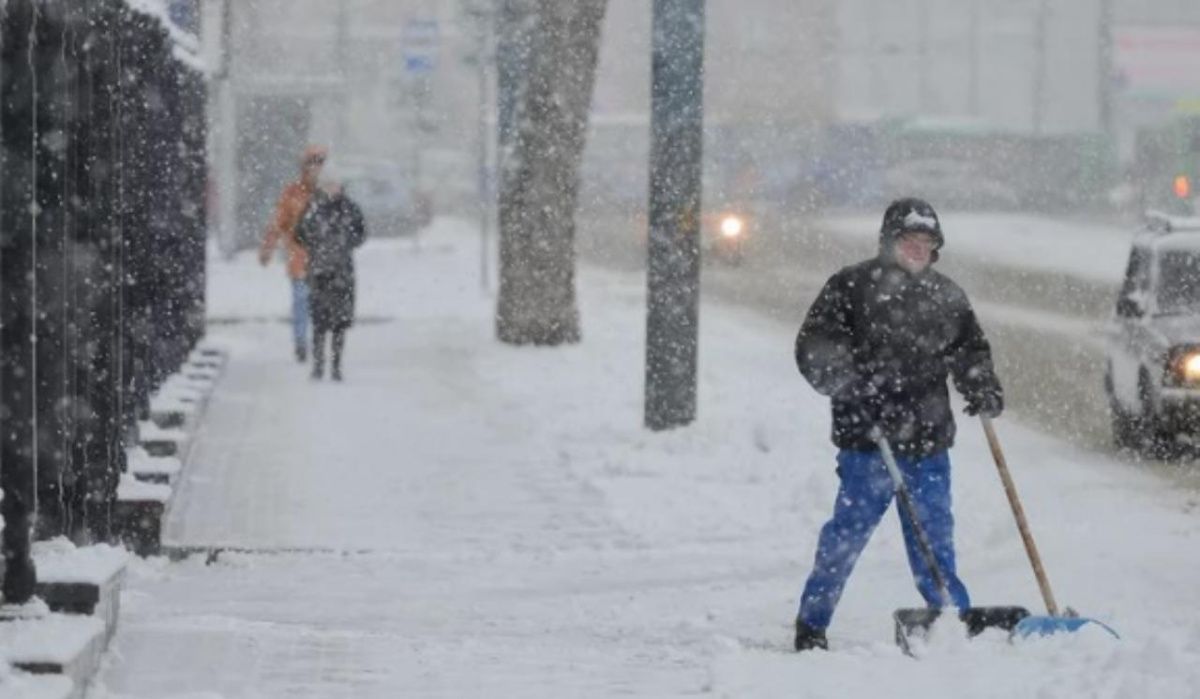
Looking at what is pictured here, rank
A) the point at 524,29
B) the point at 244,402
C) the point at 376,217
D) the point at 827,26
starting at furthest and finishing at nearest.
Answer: the point at 827,26 < the point at 376,217 < the point at 524,29 < the point at 244,402

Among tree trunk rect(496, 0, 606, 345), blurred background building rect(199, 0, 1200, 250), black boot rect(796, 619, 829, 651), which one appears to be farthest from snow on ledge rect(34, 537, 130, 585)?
blurred background building rect(199, 0, 1200, 250)

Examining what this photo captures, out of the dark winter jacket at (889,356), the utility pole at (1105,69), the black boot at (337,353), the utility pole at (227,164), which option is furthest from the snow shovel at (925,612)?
the utility pole at (1105,69)

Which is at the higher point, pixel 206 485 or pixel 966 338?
pixel 966 338

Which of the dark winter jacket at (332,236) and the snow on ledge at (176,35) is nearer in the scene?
the snow on ledge at (176,35)

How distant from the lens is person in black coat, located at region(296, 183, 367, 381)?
19.9m

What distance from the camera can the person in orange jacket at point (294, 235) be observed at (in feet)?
66.6

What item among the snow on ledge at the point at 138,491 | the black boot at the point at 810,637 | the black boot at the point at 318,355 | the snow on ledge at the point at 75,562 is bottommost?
the black boot at the point at 318,355

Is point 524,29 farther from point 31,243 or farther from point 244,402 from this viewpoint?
point 31,243

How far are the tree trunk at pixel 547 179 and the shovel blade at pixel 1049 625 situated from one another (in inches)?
526

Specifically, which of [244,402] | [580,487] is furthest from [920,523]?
[244,402]

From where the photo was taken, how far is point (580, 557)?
37.4 ft

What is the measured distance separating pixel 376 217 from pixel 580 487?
3095cm

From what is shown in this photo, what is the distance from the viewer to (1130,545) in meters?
11.9

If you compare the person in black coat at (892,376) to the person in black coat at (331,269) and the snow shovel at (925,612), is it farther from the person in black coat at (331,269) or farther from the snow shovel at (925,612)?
the person in black coat at (331,269)
